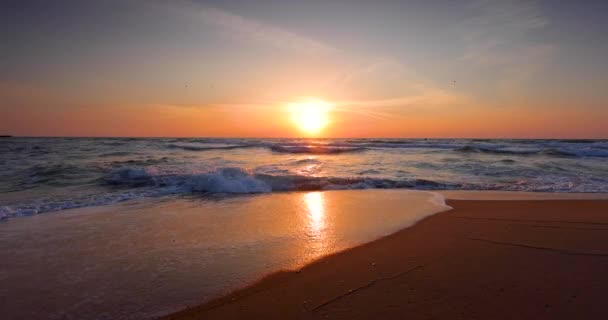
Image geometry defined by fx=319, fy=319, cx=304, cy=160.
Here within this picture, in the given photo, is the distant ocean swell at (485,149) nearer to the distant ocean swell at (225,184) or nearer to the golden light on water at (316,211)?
the distant ocean swell at (225,184)

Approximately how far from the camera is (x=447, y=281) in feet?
10.1

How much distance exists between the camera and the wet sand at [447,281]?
256 centimetres

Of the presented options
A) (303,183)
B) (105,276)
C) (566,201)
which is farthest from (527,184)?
(105,276)

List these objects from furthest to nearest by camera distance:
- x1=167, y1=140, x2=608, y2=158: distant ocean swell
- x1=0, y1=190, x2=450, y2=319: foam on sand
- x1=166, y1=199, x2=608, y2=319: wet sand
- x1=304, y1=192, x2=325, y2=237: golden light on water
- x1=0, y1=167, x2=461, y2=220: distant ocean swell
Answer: x1=167, y1=140, x2=608, y2=158: distant ocean swell < x1=0, y1=167, x2=461, y2=220: distant ocean swell < x1=304, y1=192, x2=325, y2=237: golden light on water < x1=0, y1=190, x2=450, y2=319: foam on sand < x1=166, y1=199, x2=608, y2=319: wet sand

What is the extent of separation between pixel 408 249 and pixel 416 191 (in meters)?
5.19

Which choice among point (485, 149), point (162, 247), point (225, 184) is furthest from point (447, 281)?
point (485, 149)

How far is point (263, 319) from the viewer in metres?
2.47

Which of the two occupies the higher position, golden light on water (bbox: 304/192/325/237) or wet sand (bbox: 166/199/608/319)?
wet sand (bbox: 166/199/608/319)

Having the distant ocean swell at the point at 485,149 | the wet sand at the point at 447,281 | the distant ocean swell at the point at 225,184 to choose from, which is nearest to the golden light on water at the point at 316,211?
the wet sand at the point at 447,281

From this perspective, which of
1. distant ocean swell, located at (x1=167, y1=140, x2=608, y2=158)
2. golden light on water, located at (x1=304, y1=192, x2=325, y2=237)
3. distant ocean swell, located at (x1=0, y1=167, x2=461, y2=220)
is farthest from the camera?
distant ocean swell, located at (x1=167, y1=140, x2=608, y2=158)

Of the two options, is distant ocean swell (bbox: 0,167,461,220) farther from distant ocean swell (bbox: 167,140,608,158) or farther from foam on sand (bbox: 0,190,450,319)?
distant ocean swell (bbox: 167,140,608,158)

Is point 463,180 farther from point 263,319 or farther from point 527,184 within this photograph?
point 263,319

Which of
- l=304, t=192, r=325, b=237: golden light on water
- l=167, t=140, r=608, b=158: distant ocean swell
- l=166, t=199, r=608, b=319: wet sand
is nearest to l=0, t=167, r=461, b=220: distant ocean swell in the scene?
l=304, t=192, r=325, b=237: golden light on water

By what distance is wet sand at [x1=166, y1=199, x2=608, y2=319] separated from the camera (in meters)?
2.56
